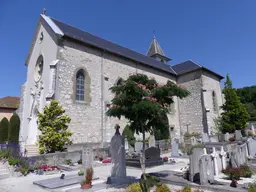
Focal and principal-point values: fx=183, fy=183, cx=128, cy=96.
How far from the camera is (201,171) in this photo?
6.09 m

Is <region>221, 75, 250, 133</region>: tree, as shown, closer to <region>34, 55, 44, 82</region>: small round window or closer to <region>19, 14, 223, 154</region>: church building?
<region>19, 14, 223, 154</region>: church building

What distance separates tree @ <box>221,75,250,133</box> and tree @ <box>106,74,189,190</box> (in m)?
18.0

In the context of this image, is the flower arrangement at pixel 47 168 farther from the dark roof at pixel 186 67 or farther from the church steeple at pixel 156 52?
the church steeple at pixel 156 52

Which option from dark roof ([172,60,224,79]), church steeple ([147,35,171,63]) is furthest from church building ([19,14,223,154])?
church steeple ([147,35,171,63])

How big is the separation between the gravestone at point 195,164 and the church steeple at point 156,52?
30.4 m

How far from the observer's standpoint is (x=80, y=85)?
15742 mm

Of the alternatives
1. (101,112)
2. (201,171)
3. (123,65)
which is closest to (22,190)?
(201,171)

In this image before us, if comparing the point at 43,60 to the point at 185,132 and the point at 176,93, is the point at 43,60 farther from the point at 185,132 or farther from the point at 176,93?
the point at 185,132

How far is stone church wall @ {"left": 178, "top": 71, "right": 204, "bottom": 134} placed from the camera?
22453 mm

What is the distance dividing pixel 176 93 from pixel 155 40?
112ft

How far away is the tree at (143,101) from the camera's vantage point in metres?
5.71

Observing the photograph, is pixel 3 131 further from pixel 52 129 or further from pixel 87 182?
pixel 87 182

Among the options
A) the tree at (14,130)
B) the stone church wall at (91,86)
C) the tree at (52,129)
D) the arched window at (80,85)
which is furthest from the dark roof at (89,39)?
the tree at (14,130)

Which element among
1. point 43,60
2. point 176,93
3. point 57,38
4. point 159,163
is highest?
point 57,38
